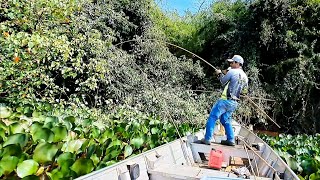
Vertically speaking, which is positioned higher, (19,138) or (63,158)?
(19,138)

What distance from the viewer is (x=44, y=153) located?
2314mm

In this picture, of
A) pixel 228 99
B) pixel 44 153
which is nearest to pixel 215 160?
pixel 228 99

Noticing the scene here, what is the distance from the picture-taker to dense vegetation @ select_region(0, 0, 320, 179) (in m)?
4.94

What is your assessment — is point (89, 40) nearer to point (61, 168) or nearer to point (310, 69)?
point (61, 168)

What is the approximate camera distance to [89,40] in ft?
20.4

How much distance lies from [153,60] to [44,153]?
6871 millimetres

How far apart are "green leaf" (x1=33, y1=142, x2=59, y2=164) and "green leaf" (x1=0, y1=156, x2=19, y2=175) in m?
0.21

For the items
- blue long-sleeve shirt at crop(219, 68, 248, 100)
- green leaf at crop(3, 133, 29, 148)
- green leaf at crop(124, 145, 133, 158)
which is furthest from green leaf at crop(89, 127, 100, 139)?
blue long-sleeve shirt at crop(219, 68, 248, 100)

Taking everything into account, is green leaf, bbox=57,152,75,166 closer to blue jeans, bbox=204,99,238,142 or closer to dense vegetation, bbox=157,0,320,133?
blue jeans, bbox=204,99,238,142

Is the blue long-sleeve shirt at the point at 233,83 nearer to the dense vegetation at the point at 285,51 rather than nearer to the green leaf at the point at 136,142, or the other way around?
the green leaf at the point at 136,142

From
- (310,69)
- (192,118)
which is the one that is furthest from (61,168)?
(310,69)

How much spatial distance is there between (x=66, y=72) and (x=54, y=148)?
127 inches

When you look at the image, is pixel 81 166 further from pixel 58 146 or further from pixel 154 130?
pixel 154 130

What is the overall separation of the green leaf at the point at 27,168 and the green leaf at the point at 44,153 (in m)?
0.17
